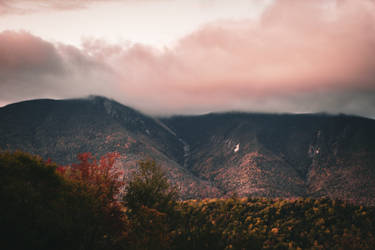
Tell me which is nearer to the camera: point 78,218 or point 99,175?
point 78,218

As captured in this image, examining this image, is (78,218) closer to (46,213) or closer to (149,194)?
(46,213)

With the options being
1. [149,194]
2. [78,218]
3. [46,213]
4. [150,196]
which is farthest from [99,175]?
[150,196]

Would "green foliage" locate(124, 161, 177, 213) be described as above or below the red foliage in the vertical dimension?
below

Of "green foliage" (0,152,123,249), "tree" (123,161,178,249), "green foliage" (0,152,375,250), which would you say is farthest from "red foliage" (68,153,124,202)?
"tree" (123,161,178,249)

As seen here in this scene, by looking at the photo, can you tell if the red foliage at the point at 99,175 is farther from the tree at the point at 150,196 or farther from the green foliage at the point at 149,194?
the green foliage at the point at 149,194

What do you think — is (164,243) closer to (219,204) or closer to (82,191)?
(82,191)

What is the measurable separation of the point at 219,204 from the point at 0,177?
316ft

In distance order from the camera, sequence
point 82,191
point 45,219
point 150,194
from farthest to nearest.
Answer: point 150,194 → point 82,191 → point 45,219

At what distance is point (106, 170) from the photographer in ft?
115

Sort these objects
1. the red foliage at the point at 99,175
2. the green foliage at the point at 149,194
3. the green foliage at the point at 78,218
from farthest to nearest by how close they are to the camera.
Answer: the green foliage at the point at 149,194 < the red foliage at the point at 99,175 < the green foliage at the point at 78,218

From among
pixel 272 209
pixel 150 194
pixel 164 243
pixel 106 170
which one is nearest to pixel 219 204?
pixel 272 209

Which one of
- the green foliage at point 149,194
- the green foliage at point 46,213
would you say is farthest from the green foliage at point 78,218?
the green foliage at point 149,194

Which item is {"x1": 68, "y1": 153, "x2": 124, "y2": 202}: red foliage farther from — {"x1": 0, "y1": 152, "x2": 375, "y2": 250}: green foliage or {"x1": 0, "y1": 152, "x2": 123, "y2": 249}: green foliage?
{"x1": 0, "y1": 152, "x2": 123, "y2": 249}: green foliage

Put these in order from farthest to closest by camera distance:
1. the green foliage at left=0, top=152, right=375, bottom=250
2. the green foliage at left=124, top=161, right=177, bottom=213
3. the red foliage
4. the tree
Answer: the green foliage at left=124, top=161, right=177, bottom=213 → the tree → the red foliage → the green foliage at left=0, top=152, right=375, bottom=250
